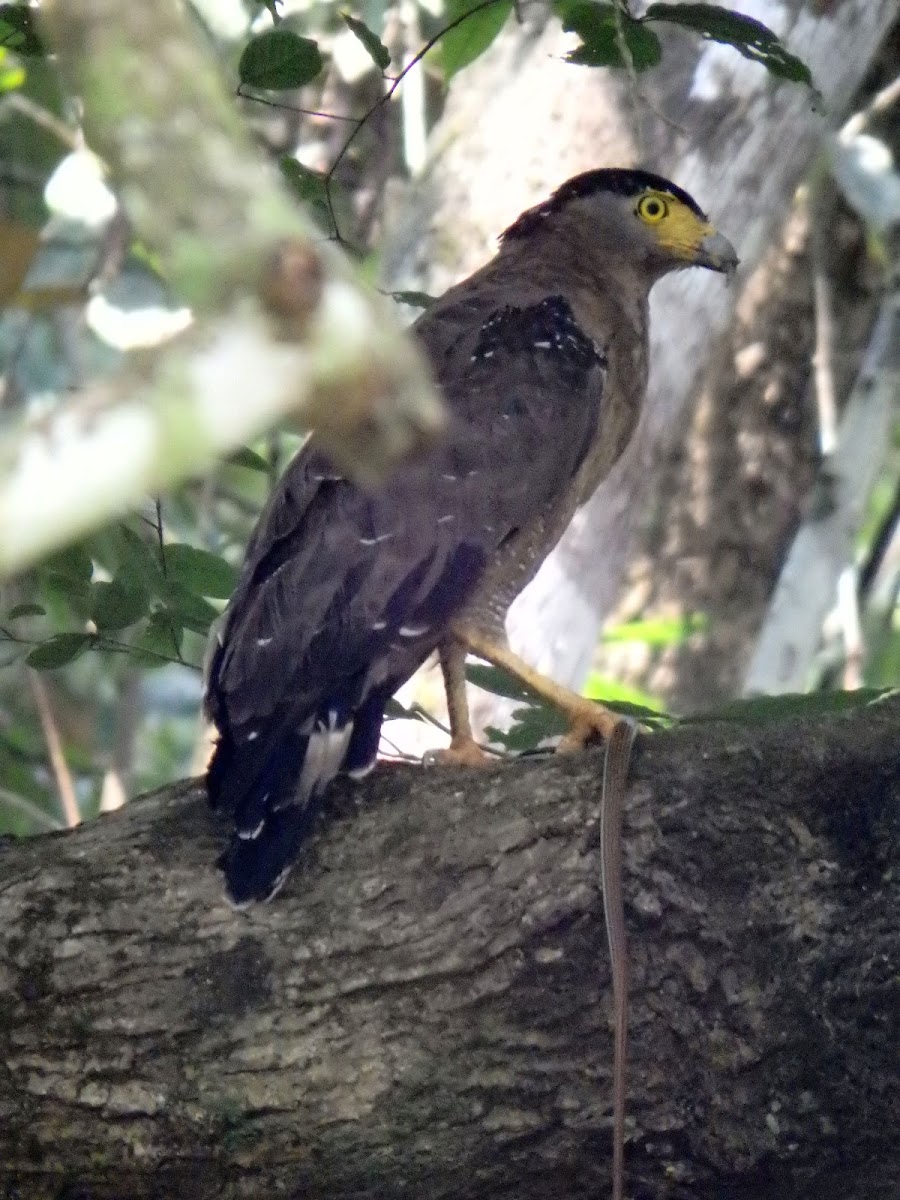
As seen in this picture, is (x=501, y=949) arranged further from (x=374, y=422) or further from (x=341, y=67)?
(x=341, y=67)

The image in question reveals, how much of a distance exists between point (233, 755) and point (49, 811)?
9.32 feet

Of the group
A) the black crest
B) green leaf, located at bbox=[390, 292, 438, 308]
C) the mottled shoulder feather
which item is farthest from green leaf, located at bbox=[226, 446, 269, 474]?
the black crest

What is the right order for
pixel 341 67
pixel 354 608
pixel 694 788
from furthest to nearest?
pixel 341 67, pixel 354 608, pixel 694 788

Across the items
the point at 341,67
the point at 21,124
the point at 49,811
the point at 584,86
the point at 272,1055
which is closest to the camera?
the point at 272,1055

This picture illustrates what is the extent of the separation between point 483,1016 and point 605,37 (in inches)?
65.0

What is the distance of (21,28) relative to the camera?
2.84 meters

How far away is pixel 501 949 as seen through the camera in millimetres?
2439

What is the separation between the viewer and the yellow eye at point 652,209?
412 cm

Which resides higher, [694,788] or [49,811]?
[49,811]

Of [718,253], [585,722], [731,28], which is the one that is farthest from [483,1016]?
[718,253]

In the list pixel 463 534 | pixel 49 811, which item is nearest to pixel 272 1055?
pixel 463 534

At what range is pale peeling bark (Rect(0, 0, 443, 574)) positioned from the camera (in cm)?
106

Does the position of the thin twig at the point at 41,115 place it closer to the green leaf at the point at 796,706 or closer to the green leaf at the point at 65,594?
the green leaf at the point at 65,594

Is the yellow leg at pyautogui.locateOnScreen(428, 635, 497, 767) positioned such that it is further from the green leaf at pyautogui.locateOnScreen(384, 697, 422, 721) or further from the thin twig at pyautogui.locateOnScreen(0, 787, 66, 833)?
the thin twig at pyautogui.locateOnScreen(0, 787, 66, 833)
